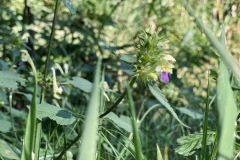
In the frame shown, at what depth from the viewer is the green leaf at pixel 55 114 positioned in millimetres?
1043

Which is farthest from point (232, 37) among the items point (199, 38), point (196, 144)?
point (196, 144)

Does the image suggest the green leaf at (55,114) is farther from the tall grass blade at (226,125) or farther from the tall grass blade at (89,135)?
the tall grass blade at (89,135)

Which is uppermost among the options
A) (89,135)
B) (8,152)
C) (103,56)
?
(103,56)

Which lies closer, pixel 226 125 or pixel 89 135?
pixel 89 135

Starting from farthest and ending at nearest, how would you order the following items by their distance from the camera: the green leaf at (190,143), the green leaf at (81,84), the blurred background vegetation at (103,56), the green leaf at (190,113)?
the blurred background vegetation at (103,56) < the green leaf at (190,113) < the green leaf at (81,84) < the green leaf at (190,143)

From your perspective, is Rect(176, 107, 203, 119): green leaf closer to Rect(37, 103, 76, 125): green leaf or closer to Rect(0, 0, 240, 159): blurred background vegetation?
Rect(0, 0, 240, 159): blurred background vegetation

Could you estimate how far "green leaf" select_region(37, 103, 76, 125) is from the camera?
3.42 ft

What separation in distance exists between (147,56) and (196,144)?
267 millimetres

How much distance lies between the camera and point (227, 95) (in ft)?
2.15

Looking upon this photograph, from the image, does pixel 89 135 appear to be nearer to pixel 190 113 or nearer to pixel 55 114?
pixel 55 114

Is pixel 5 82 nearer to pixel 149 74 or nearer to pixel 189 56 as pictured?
pixel 149 74

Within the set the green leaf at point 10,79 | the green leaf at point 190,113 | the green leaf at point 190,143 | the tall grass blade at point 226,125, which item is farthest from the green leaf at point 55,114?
the green leaf at point 190,113

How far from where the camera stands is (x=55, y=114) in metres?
1.07

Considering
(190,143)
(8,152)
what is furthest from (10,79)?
(190,143)
